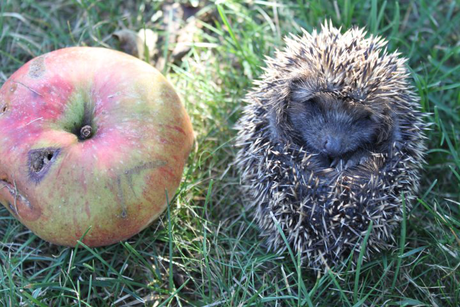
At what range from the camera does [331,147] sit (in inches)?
131

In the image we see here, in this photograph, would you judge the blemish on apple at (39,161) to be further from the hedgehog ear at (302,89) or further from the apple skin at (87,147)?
the hedgehog ear at (302,89)

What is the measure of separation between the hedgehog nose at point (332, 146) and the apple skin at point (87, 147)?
3.31 feet

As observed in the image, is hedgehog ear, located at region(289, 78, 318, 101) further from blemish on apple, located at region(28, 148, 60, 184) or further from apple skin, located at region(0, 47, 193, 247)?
blemish on apple, located at region(28, 148, 60, 184)

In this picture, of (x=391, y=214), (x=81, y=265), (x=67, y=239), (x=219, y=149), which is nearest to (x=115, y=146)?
(x=67, y=239)

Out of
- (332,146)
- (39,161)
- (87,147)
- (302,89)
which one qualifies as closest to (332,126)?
(332,146)

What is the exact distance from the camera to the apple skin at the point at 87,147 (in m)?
3.01

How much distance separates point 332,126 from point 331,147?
6.3 inches

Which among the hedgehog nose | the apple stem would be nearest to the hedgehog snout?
the hedgehog nose

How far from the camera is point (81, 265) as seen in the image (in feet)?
11.5

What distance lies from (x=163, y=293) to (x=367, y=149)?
5.93 feet

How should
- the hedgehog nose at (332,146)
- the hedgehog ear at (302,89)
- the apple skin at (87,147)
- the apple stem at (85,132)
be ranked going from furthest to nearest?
1. the hedgehog ear at (302,89)
2. the hedgehog nose at (332,146)
3. the apple stem at (85,132)
4. the apple skin at (87,147)

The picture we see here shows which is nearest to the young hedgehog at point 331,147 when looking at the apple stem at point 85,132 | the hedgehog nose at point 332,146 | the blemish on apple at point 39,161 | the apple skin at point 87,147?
the hedgehog nose at point 332,146

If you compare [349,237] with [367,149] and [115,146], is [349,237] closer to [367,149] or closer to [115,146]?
[367,149]

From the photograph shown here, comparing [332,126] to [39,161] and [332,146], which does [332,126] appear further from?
[39,161]
